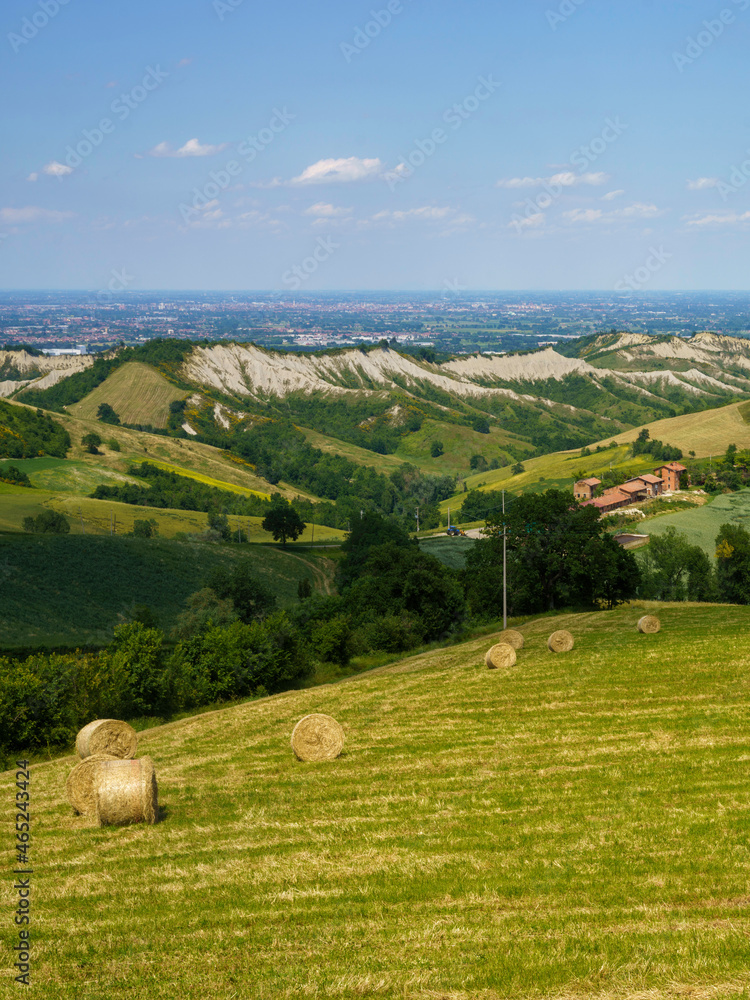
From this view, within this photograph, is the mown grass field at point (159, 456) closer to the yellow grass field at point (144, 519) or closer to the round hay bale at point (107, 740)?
the yellow grass field at point (144, 519)

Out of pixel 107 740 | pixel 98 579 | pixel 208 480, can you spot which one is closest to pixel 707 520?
pixel 98 579


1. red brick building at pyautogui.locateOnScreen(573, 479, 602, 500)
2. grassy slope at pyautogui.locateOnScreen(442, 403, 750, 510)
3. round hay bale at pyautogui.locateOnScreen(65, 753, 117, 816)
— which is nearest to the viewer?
round hay bale at pyautogui.locateOnScreen(65, 753, 117, 816)

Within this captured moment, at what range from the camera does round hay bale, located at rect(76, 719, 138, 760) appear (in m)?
22.7

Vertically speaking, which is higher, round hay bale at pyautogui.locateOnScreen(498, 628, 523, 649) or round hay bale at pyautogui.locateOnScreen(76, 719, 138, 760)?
round hay bale at pyautogui.locateOnScreen(76, 719, 138, 760)

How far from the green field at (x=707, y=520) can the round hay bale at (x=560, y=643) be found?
59481 millimetres

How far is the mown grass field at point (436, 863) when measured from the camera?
1050cm

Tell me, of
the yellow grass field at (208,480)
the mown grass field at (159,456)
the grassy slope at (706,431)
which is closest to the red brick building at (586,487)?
the grassy slope at (706,431)

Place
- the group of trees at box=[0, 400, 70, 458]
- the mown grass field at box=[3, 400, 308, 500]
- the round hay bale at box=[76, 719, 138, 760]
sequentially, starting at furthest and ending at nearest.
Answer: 1. the mown grass field at box=[3, 400, 308, 500]
2. the group of trees at box=[0, 400, 70, 458]
3. the round hay bale at box=[76, 719, 138, 760]

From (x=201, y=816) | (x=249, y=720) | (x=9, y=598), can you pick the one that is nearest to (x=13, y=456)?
(x=9, y=598)

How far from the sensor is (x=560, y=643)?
32.7m

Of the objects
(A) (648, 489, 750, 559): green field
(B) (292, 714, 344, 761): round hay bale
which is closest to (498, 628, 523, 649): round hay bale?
(B) (292, 714, 344, 761): round hay bale

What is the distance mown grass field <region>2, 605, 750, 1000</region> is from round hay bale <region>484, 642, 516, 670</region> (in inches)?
223

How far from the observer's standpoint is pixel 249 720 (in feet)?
94.0

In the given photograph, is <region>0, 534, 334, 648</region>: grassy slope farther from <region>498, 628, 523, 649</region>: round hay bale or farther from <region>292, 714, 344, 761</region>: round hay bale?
<region>292, 714, 344, 761</region>: round hay bale
